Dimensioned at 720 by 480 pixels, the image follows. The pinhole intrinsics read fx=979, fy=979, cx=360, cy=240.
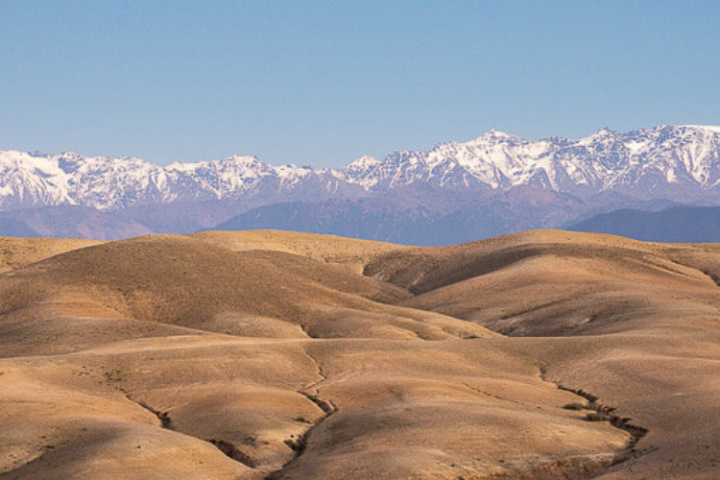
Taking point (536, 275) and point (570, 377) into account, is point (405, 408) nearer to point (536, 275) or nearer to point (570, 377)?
point (570, 377)

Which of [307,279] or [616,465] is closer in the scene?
[616,465]

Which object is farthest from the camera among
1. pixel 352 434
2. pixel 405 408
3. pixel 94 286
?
pixel 94 286

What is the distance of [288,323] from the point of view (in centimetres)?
11181

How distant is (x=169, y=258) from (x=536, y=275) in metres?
52.2

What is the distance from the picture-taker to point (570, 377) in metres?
73.5

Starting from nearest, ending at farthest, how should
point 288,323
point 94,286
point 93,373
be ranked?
point 93,373, point 288,323, point 94,286

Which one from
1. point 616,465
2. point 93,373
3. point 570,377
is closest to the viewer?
point 616,465

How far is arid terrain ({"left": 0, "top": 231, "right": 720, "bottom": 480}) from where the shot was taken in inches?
1930

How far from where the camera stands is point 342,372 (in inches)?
2911

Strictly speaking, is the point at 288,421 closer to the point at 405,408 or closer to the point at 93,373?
the point at 405,408

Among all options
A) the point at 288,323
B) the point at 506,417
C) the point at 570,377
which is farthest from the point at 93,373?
the point at 288,323

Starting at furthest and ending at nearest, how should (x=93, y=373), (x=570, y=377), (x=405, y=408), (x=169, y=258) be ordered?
1. (x=169, y=258)
2. (x=570, y=377)
3. (x=93, y=373)
4. (x=405, y=408)

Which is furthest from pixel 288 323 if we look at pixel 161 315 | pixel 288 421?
pixel 288 421

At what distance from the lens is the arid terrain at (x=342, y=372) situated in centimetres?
4903
